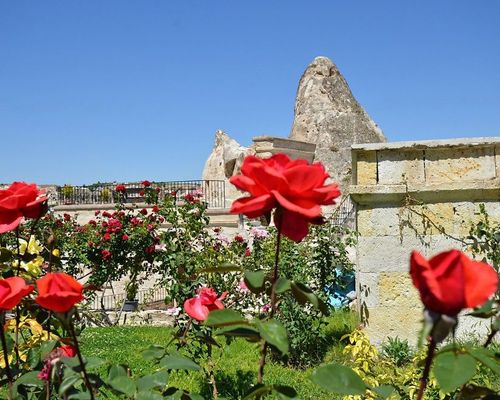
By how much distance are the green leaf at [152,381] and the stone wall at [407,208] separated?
4379 mm

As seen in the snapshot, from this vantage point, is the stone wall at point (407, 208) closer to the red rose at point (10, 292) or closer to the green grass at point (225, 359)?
the green grass at point (225, 359)

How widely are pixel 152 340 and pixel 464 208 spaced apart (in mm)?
3739

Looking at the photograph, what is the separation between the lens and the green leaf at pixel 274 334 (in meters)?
1.08

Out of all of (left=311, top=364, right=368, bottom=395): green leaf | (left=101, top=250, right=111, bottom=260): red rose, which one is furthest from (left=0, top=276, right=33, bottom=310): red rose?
(left=101, top=250, right=111, bottom=260): red rose

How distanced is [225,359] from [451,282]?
203 inches

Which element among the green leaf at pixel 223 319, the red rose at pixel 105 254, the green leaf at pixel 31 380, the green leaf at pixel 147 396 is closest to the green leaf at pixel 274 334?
the green leaf at pixel 223 319

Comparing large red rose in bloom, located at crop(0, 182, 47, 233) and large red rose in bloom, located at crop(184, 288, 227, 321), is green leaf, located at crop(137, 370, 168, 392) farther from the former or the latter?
large red rose in bloom, located at crop(0, 182, 47, 233)

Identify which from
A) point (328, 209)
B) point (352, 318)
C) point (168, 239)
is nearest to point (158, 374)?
point (168, 239)

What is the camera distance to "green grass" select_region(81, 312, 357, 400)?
471 centimetres

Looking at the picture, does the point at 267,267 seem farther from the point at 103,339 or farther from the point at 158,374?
the point at 158,374

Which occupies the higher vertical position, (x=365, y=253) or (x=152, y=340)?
(x=365, y=253)

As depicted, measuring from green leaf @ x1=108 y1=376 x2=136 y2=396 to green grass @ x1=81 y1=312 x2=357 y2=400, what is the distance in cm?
208

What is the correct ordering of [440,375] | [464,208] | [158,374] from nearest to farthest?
[440,375]
[158,374]
[464,208]

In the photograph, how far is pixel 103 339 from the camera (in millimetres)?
7223
